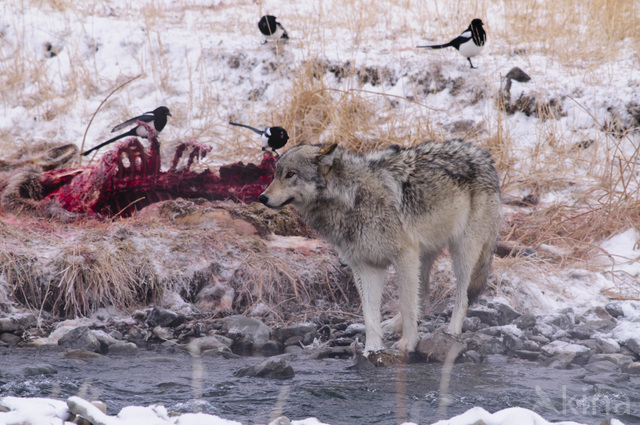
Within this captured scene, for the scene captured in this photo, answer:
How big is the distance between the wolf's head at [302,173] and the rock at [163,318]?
1558 mm

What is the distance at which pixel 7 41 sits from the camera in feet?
39.1

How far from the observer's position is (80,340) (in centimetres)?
455

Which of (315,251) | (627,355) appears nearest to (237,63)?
(315,251)

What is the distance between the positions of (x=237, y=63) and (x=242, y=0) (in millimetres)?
4659

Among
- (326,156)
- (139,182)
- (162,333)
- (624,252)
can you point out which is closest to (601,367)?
(326,156)

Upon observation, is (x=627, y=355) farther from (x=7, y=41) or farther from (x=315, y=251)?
(x=7, y=41)

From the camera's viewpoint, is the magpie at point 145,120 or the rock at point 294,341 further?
the magpie at point 145,120

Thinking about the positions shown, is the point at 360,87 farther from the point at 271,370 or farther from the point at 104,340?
the point at 271,370

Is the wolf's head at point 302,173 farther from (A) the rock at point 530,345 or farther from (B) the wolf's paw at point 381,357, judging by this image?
(A) the rock at point 530,345

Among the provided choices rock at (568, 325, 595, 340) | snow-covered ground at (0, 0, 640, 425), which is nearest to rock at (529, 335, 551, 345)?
rock at (568, 325, 595, 340)

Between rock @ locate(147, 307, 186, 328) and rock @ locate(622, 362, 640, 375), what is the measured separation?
335 centimetres

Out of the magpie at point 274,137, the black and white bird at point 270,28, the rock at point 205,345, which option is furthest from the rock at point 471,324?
the black and white bird at point 270,28

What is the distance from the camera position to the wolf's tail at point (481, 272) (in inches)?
199

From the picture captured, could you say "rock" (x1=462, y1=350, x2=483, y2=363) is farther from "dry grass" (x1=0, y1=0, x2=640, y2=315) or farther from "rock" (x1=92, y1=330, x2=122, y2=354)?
"rock" (x1=92, y1=330, x2=122, y2=354)
